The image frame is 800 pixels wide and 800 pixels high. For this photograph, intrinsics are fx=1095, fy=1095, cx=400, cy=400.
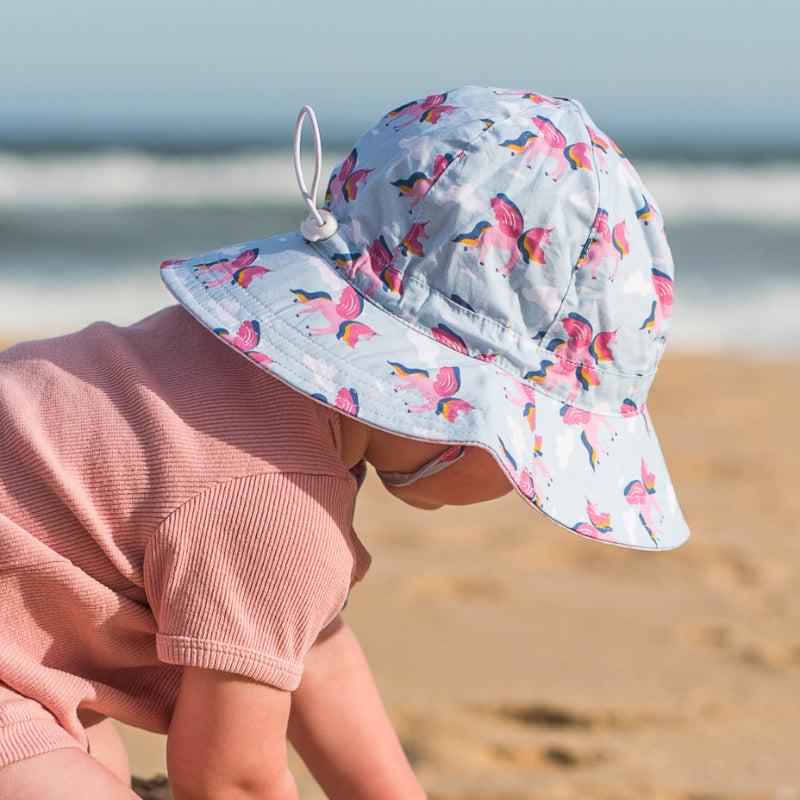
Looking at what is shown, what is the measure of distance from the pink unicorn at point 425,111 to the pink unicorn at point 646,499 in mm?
445

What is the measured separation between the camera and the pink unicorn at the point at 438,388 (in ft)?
3.38

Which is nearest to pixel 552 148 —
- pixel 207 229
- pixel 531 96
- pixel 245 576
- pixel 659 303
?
pixel 531 96

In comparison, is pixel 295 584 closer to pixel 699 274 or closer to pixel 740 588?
pixel 740 588

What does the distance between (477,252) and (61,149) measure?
44.2ft

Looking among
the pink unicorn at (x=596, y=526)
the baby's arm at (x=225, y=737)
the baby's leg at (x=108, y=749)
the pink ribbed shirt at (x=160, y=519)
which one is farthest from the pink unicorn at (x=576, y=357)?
the baby's leg at (x=108, y=749)

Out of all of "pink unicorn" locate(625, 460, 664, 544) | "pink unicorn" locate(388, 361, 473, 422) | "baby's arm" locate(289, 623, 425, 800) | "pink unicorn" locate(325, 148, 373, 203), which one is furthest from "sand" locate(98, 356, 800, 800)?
"pink unicorn" locate(325, 148, 373, 203)

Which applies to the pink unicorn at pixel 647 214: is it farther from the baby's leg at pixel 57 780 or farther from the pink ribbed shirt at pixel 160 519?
the baby's leg at pixel 57 780

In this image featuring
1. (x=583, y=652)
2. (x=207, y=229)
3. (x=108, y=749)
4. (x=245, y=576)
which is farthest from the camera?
(x=207, y=229)

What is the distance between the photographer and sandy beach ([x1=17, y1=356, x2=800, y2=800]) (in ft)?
5.49

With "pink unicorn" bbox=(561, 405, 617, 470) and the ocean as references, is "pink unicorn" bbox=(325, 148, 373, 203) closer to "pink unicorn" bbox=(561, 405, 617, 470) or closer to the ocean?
"pink unicorn" bbox=(561, 405, 617, 470)

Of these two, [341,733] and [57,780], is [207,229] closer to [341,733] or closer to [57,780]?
[341,733]

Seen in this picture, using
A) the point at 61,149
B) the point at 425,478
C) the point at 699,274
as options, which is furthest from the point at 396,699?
the point at 61,149

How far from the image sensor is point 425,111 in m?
1.18

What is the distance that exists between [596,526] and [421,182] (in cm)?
39
